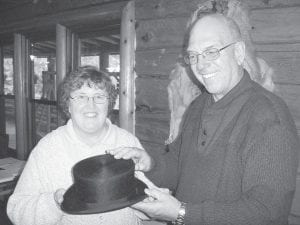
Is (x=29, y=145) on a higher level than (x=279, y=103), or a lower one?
lower

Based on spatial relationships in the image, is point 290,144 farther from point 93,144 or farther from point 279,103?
point 93,144

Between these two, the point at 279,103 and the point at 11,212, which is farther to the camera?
the point at 11,212

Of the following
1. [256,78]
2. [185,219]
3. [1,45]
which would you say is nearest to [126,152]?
[185,219]

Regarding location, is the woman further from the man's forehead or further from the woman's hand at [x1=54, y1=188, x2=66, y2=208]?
the man's forehead

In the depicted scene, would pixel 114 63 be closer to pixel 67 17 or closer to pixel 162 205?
pixel 67 17

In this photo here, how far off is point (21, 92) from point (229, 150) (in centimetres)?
357

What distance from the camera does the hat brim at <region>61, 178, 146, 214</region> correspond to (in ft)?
4.65

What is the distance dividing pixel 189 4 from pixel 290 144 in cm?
151

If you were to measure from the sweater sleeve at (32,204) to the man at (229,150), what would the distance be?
58cm

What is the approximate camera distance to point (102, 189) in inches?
58.4

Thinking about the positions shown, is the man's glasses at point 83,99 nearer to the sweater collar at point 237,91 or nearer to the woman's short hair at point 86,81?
the woman's short hair at point 86,81

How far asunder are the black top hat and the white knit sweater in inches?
12.7

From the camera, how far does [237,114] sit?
4.72 feet

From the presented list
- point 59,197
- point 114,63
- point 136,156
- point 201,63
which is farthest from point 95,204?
point 114,63
